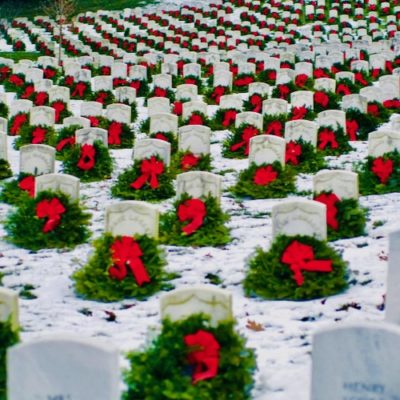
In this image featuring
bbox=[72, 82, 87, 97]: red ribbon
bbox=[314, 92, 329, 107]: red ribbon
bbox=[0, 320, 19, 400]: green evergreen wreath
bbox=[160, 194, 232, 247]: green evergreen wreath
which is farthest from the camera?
bbox=[72, 82, 87, 97]: red ribbon

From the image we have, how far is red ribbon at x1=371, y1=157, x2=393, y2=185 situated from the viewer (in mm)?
9664

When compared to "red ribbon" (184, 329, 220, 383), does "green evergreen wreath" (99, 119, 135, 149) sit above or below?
Answer: above

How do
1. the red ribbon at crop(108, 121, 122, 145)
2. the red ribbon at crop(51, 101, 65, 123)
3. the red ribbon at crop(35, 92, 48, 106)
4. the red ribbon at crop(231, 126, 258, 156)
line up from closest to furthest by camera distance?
the red ribbon at crop(231, 126, 258, 156)
the red ribbon at crop(108, 121, 122, 145)
the red ribbon at crop(51, 101, 65, 123)
the red ribbon at crop(35, 92, 48, 106)

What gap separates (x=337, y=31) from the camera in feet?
87.3

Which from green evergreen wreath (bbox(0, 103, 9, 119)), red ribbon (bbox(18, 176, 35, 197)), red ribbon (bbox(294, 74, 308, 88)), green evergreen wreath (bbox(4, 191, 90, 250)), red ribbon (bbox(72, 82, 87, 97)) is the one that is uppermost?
red ribbon (bbox(294, 74, 308, 88))

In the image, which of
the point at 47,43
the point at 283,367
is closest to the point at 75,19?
the point at 47,43

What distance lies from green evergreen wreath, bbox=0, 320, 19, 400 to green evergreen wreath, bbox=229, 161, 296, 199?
5.06 meters

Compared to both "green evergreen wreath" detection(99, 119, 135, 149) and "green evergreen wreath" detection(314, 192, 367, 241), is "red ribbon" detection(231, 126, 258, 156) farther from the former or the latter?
"green evergreen wreath" detection(314, 192, 367, 241)

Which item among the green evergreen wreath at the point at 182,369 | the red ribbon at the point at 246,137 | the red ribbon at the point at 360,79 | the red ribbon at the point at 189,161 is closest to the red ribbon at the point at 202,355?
the green evergreen wreath at the point at 182,369

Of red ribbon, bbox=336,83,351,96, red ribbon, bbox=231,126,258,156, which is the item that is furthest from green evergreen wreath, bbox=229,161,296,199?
red ribbon, bbox=336,83,351,96

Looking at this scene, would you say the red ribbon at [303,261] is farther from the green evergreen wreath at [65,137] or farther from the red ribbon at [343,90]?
the red ribbon at [343,90]

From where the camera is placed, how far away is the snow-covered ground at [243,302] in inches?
230

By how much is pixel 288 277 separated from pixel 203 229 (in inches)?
67.7

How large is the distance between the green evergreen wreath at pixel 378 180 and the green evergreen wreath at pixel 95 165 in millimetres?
3477
